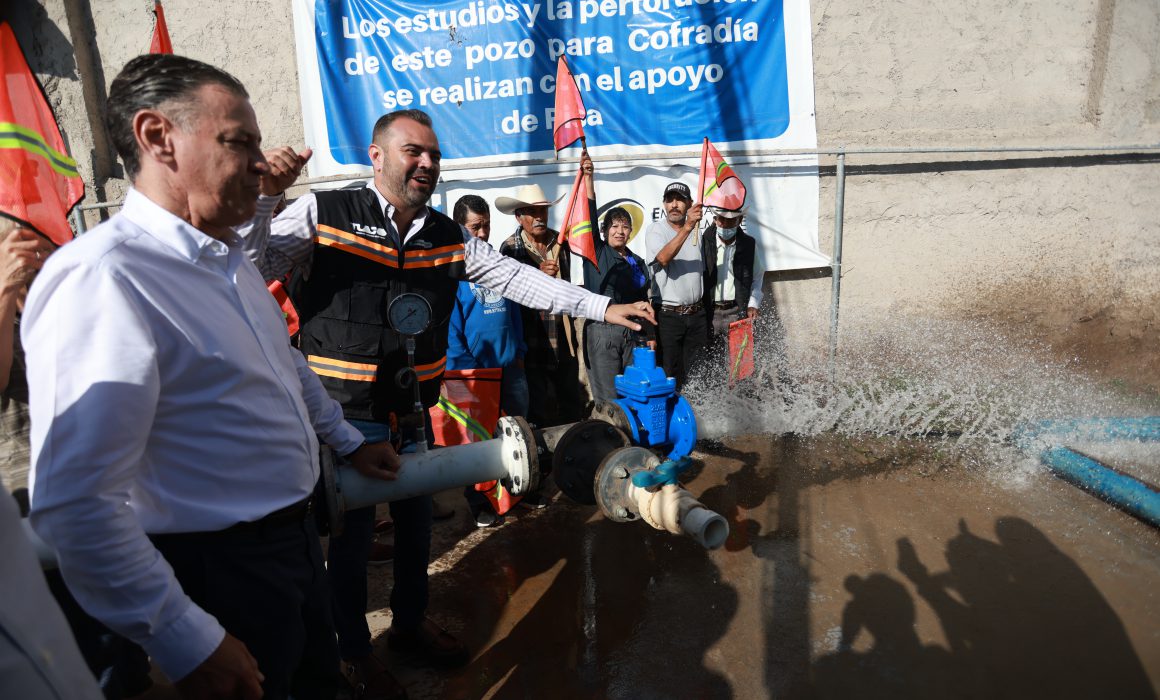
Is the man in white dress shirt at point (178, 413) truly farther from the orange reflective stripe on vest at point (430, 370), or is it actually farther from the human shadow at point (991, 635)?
the human shadow at point (991, 635)

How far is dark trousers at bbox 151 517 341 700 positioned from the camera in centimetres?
138

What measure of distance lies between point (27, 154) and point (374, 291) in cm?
211

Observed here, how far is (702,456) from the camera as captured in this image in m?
4.80

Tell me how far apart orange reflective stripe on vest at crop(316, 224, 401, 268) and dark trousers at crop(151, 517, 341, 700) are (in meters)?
0.98

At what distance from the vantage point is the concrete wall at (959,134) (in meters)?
5.21

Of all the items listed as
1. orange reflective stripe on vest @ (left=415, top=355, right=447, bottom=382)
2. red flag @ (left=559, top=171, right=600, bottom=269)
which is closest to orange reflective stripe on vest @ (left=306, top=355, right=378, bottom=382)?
orange reflective stripe on vest @ (left=415, top=355, right=447, bottom=382)

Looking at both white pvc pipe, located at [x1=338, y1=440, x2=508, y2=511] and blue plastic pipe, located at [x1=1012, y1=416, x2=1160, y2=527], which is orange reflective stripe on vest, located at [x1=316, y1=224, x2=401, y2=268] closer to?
white pvc pipe, located at [x1=338, y1=440, x2=508, y2=511]

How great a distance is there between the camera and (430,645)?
2658 millimetres

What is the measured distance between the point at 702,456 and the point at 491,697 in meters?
2.66

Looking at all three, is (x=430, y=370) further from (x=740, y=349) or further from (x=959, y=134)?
A: (x=959, y=134)

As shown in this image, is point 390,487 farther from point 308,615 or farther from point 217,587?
point 217,587

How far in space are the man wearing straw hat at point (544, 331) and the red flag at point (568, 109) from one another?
864 millimetres

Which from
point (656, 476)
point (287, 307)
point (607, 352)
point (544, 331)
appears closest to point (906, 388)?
point (607, 352)

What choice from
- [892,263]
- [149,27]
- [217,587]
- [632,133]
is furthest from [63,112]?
[892,263]
